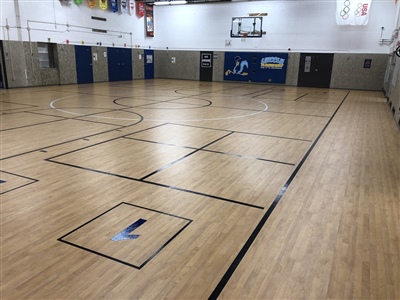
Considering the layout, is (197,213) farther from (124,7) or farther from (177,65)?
(177,65)

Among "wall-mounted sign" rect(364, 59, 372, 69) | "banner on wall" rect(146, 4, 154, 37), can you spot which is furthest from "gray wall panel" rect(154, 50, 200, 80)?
"wall-mounted sign" rect(364, 59, 372, 69)

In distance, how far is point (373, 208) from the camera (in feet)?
12.6

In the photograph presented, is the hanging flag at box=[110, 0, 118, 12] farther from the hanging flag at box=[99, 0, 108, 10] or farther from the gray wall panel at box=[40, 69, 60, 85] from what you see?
the gray wall panel at box=[40, 69, 60, 85]

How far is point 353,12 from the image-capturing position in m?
17.2

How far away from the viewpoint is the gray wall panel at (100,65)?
60.9 ft

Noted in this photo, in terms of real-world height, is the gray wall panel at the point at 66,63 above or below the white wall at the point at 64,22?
below

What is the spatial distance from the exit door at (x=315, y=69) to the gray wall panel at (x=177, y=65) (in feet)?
22.5

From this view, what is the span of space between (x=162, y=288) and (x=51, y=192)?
7.36 feet

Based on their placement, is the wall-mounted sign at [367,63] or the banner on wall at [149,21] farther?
the banner on wall at [149,21]

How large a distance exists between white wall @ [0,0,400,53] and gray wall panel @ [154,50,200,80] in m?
0.47

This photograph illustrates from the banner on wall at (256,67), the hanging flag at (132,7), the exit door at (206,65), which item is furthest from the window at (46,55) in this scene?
the banner on wall at (256,67)

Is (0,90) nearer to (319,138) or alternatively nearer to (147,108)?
(147,108)

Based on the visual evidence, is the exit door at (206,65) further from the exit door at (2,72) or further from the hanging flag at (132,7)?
the exit door at (2,72)

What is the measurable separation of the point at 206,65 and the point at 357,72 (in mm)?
9134
